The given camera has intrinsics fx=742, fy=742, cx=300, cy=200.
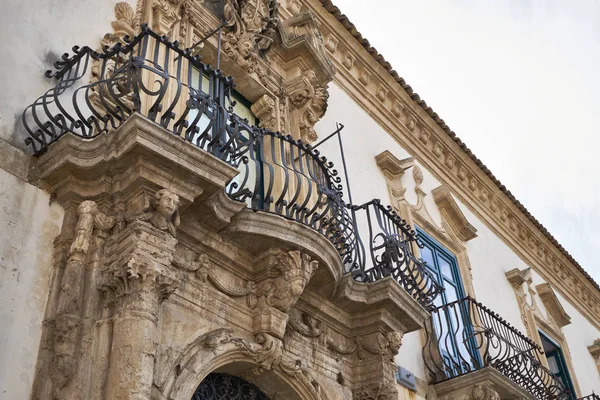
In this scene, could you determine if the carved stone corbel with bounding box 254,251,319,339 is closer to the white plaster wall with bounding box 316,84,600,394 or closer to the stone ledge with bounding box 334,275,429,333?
the stone ledge with bounding box 334,275,429,333

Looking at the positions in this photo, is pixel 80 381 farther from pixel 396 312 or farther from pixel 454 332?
pixel 454 332

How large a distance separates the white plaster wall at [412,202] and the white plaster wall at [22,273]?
382cm

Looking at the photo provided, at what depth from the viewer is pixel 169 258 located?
14.0ft

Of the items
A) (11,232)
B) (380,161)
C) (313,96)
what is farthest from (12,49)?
(380,161)

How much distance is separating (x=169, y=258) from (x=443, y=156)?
7.16 meters

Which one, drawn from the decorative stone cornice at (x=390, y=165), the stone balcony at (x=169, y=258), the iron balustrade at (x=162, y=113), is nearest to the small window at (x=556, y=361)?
the decorative stone cornice at (x=390, y=165)

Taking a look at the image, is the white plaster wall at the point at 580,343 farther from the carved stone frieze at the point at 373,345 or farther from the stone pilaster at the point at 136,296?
the stone pilaster at the point at 136,296

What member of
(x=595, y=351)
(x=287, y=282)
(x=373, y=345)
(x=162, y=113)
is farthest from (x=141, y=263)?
(x=595, y=351)

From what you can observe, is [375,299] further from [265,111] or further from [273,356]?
[265,111]

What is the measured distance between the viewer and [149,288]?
161 inches

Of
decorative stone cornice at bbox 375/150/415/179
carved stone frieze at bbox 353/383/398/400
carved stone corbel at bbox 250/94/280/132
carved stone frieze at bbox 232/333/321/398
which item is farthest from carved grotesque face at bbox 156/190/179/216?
decorative stone cornice at bbox 375/150/415/179

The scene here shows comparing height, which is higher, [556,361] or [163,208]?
[556,361]

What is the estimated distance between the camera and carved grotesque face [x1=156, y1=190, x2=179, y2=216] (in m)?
4.31

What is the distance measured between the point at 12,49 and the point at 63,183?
1.05m
